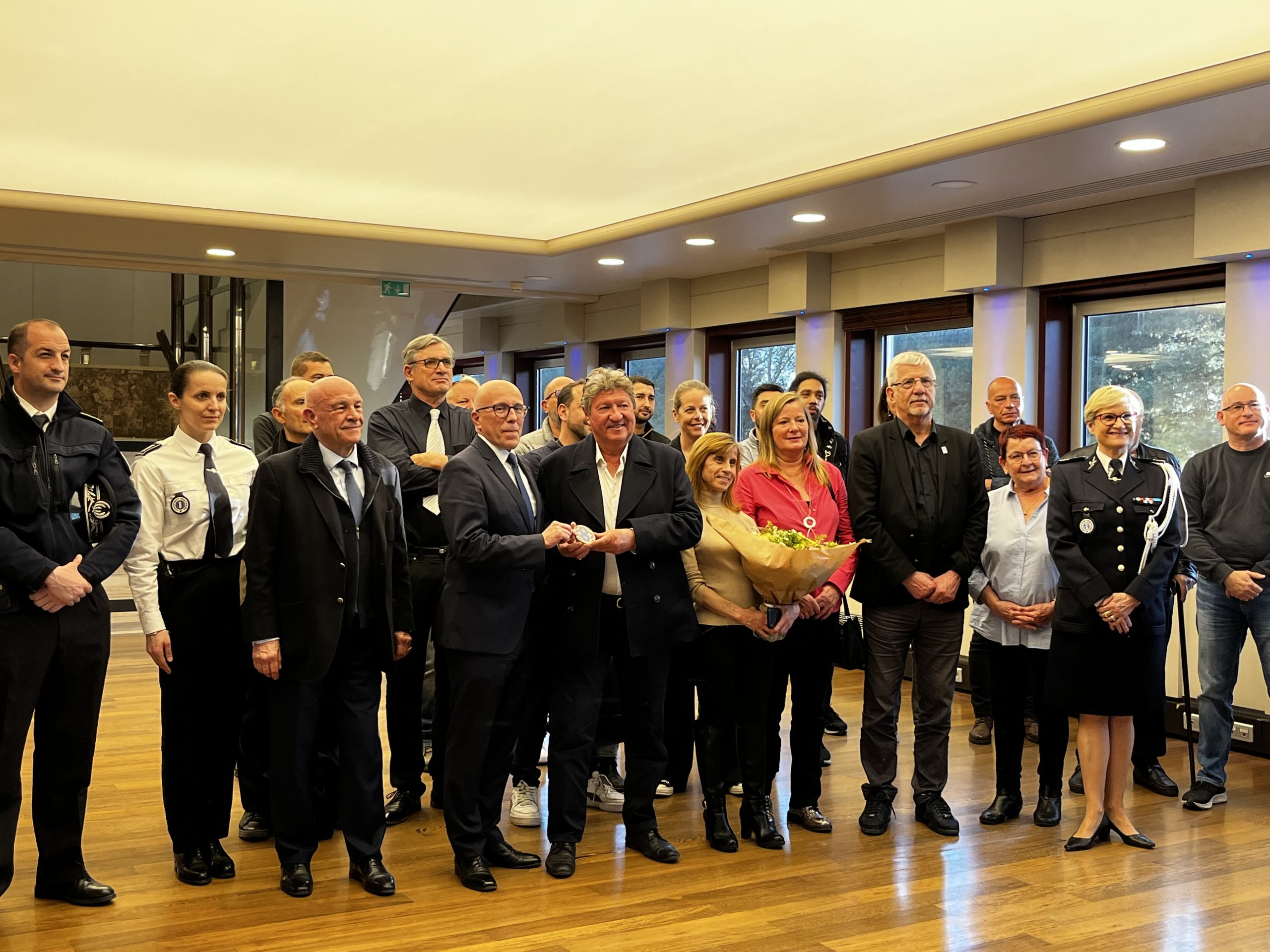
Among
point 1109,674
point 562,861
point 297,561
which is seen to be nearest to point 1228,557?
point 1109,674

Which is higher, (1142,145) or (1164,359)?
(1142,145)

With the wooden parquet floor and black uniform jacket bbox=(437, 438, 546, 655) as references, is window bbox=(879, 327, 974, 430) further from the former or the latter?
black uniform jacket bbox=(437, 438, 546, 655)

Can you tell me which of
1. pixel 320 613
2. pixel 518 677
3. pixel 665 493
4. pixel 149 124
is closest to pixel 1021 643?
pixel 665 493

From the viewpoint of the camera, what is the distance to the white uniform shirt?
13.0ft

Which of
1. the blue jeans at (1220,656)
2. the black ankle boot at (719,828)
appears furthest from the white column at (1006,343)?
the black ankle boot at (719,828)

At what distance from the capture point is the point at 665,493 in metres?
4.33

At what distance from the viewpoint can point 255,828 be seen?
4617 millimetres

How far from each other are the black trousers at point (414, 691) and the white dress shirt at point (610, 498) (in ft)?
2.71

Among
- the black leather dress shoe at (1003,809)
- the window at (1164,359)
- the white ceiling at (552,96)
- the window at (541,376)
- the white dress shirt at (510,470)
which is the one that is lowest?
the black leather dress shoe at (1003,809)

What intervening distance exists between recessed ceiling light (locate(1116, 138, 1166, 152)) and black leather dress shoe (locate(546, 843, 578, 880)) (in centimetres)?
401

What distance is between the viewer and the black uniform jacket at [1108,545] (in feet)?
15.2

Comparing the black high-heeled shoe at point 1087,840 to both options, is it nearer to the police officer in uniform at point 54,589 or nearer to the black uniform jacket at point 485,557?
the black uniform jacket at point 485,557

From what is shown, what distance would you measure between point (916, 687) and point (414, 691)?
6.38 ft

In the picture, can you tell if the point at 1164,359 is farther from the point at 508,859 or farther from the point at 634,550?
the point at 508,859
